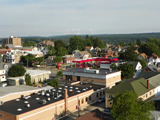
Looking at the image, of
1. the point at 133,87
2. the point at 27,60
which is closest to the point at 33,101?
the point at 133,87

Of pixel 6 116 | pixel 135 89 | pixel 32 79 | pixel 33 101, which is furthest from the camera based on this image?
pixel 32 79

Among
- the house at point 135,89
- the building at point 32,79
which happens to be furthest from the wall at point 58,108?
the building at point 32,79

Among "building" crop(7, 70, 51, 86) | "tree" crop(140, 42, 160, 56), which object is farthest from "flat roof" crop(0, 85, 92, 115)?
"tree" crop(140, 42, 160, 56)

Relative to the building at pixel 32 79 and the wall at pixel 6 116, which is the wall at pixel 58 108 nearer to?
the wall at pixel 6 116

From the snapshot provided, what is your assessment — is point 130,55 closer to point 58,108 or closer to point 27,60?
point 27,60

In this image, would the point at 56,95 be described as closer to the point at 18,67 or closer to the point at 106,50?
the point at 18,67
